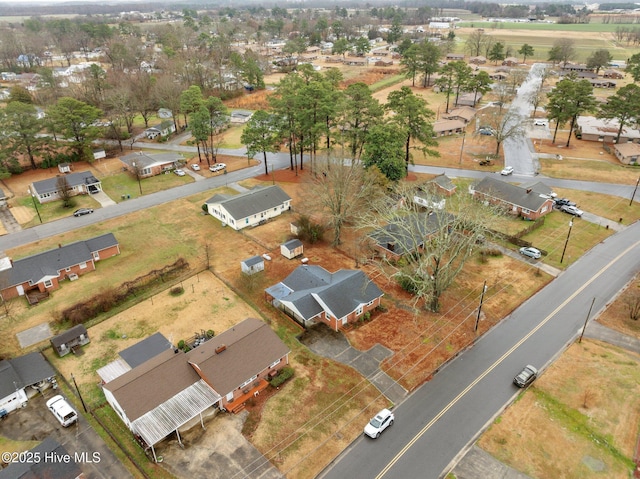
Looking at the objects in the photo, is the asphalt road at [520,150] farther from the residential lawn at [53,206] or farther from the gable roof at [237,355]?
the residential lawn at [53,206]

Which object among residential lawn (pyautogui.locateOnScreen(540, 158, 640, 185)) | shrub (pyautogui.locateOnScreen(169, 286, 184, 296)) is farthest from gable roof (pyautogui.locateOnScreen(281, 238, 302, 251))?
residential lawn (pyautogui.locateOnScreen(540, 158, 640, 185))

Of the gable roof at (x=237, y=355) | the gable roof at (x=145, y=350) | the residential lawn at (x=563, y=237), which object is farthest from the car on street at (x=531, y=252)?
the gable roof at (x=145, y=350)

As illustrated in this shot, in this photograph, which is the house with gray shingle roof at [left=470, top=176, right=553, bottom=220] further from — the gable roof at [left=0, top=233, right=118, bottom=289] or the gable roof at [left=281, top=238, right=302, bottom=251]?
the gable roof at [left=0, top=233, right=118, bottom=289]

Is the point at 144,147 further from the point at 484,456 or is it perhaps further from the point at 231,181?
the point at 484,456

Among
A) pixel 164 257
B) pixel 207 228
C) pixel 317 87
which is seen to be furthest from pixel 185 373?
pixel 317 87

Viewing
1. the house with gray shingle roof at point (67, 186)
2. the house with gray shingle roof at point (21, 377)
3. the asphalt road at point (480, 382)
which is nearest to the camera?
the asphalt road at point (480, 382)
